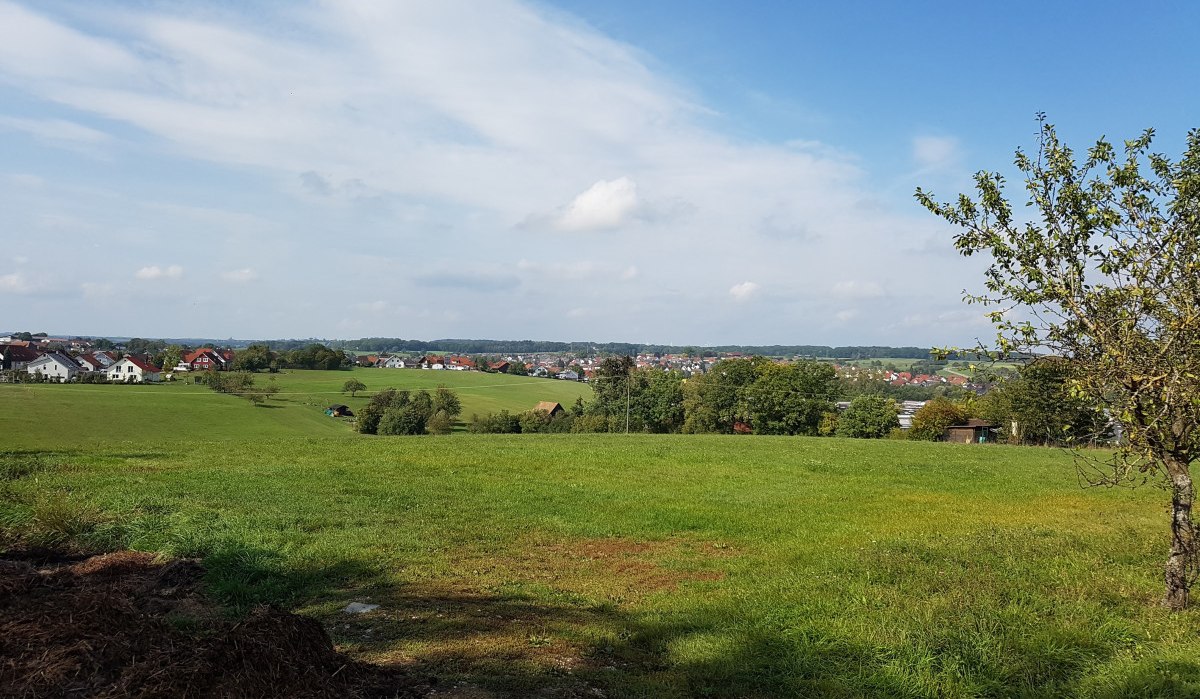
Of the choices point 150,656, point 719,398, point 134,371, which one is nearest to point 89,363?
point 134,371

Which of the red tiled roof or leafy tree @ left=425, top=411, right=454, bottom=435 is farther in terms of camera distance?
the red tiled roof

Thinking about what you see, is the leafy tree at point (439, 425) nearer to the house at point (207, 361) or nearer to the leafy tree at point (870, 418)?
the house at point (207, 361)

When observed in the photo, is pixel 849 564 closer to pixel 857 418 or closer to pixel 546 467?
pixel 546 467

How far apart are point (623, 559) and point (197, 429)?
43.7 metres

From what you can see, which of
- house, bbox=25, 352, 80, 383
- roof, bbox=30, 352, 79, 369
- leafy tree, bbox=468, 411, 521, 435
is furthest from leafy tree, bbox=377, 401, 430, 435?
roof, bbox=30, 352, 79, 369

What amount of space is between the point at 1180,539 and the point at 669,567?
19.4 feet

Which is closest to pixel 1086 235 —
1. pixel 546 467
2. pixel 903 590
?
pixel 903 590

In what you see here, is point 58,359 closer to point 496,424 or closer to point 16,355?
point 16,355

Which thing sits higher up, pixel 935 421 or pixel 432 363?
pixel 432 363

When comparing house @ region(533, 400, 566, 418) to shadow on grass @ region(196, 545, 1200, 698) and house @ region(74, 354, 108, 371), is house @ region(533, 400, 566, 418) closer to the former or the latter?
house @ region(74, 354, 108, 371)

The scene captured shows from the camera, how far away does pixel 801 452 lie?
2561 centimetres

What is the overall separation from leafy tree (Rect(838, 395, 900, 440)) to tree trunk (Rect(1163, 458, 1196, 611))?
1890 inches

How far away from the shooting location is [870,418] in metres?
53.9

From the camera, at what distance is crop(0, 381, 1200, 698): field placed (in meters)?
6.02
